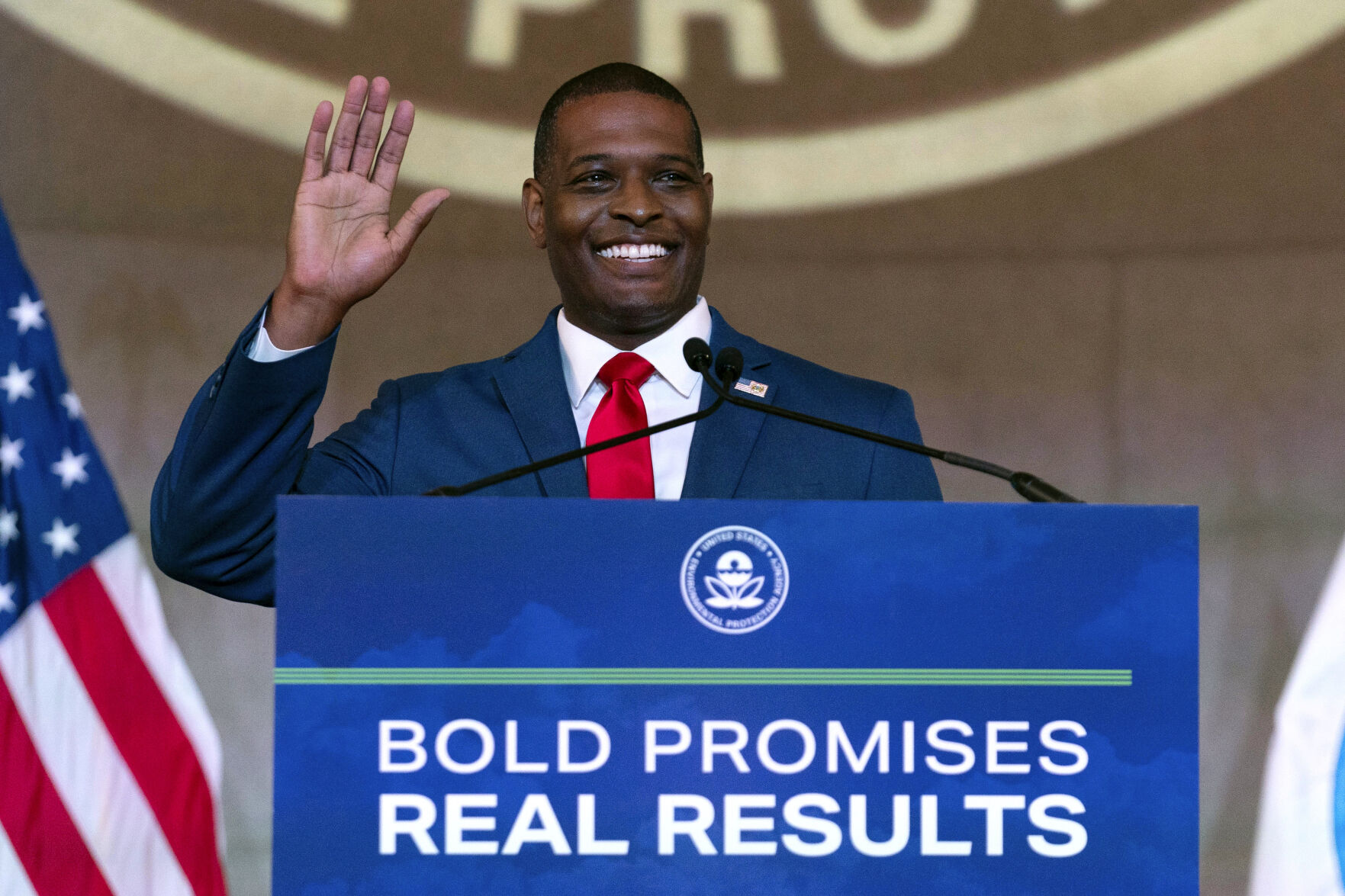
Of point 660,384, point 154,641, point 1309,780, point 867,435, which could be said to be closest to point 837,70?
point 1309,780

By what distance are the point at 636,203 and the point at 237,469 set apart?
54 centimetres

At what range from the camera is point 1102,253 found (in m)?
3.62

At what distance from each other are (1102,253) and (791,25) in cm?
100

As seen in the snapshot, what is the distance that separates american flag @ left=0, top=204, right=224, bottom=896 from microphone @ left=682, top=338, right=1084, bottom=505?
6.98ft

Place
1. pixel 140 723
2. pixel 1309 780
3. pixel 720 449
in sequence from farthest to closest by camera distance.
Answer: pixel 1309 780 → pixel 140 723 → pixel 720 449

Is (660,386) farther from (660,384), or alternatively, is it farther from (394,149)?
(394,149)

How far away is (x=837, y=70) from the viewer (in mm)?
3648

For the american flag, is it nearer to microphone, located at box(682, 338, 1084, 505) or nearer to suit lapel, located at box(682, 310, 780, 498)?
suit lapel, located at box(682, 310, 780, 498)

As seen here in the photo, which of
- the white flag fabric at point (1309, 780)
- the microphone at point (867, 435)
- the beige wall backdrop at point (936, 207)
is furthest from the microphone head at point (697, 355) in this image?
the white flag fabric at point (1309, 780)

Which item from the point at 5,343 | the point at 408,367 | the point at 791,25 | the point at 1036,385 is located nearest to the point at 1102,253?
the point at 1036,385

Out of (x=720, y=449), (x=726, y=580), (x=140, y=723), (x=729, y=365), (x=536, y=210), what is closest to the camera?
(x=726, y=580)

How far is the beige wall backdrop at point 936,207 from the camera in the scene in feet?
11.5

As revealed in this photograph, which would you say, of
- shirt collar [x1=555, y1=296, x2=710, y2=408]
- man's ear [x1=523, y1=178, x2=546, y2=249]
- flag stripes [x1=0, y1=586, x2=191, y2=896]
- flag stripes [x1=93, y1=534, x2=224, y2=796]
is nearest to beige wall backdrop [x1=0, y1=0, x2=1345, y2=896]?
flag stripes [x1=93, y1=534, x2=224, y2=796]

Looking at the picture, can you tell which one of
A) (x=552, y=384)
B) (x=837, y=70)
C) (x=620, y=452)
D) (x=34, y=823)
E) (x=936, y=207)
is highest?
(x=837, y=70)
